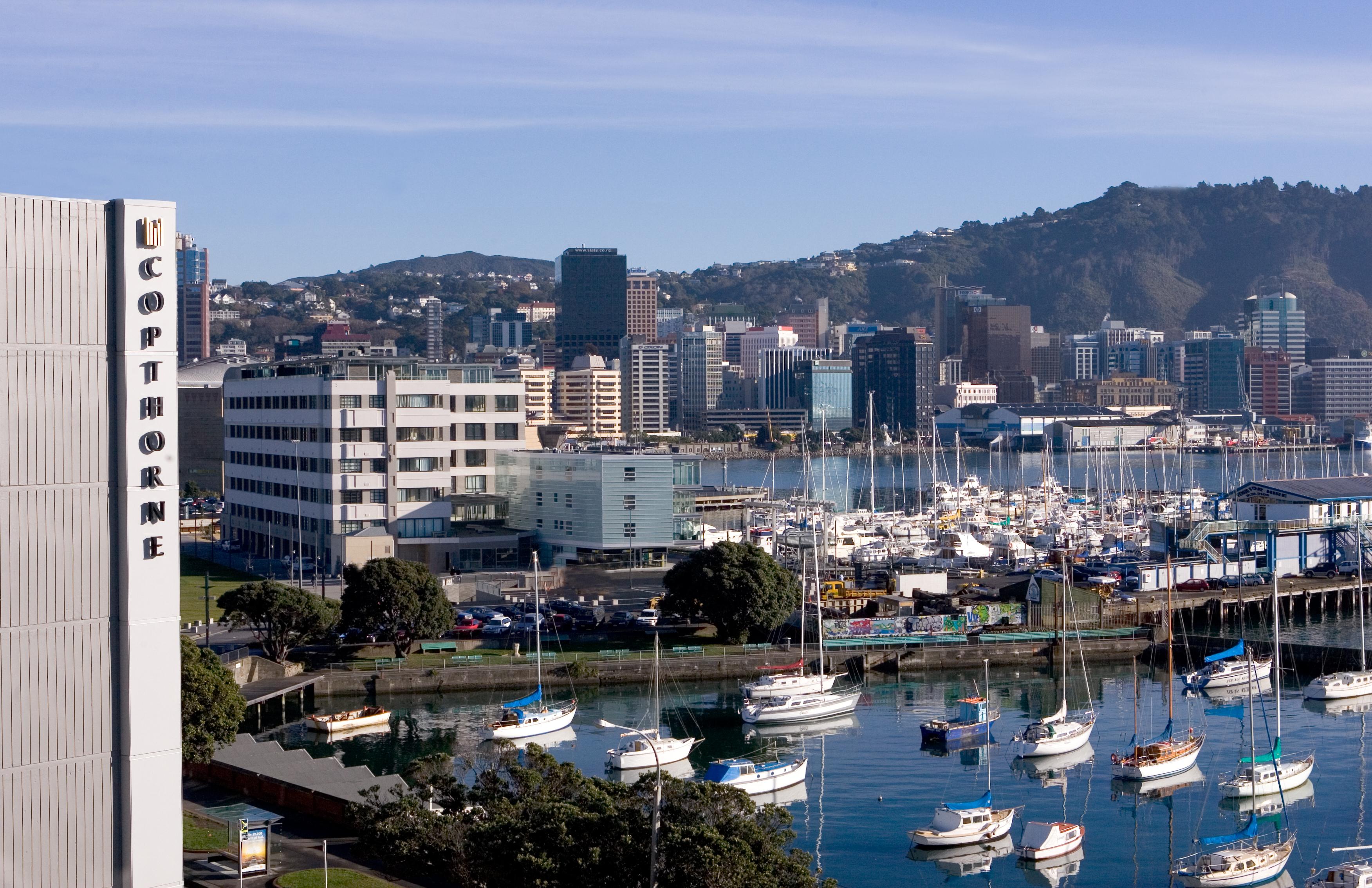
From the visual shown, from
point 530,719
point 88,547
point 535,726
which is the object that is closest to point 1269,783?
point 535,726

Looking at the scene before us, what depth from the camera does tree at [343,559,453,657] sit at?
28.8 m

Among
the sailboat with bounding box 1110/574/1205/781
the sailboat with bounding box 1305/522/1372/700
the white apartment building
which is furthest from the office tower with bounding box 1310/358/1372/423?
the sailboat with bounding box 1110/574/1205/781

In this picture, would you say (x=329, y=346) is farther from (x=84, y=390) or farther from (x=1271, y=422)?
(x=84, y=390)

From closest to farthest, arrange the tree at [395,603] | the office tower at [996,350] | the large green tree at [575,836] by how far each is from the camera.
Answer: the large green tree at [575,836]
the tree at [395,603]
the office tower at [996,350]

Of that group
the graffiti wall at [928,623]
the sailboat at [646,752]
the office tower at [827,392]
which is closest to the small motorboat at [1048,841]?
the sailboat at [646,752]

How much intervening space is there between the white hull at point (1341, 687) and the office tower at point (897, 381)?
438ft

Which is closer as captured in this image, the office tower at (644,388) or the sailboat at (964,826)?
the sailboat at (964,826)

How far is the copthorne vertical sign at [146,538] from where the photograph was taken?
10.7 metres

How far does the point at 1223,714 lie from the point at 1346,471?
283 ft

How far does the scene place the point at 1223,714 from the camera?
27.2 m

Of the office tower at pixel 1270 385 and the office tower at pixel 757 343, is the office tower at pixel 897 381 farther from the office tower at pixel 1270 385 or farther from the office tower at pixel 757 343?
the office tower at pixel 1270 385

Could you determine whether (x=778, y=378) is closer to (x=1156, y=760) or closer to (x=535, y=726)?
(x=535, y=726)

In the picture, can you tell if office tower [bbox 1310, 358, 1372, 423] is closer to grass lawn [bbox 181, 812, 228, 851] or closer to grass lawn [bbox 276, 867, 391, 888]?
grass lawn [bbox 181, 812, 228, 851]

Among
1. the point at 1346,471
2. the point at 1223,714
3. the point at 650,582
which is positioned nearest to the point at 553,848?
the point at 1223,714
